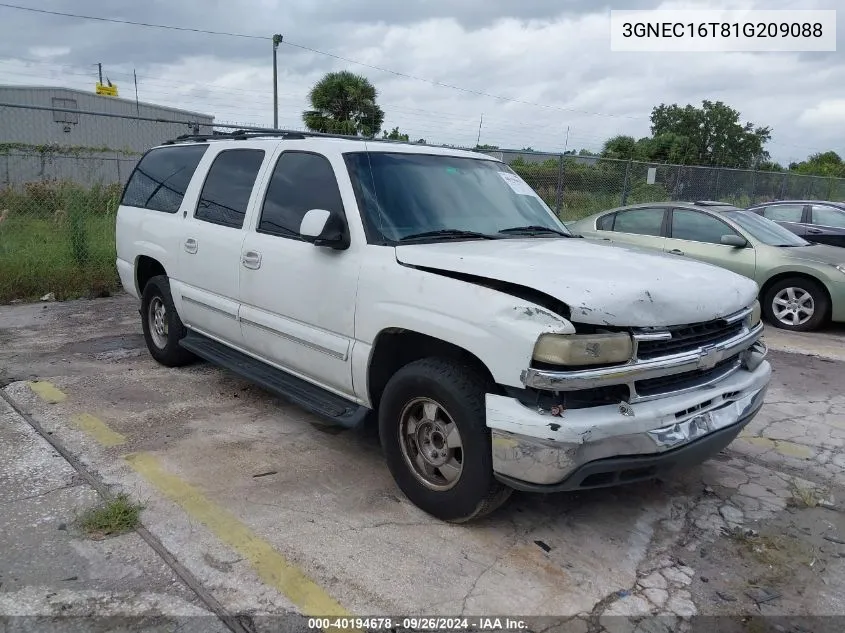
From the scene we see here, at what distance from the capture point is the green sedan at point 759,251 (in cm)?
829

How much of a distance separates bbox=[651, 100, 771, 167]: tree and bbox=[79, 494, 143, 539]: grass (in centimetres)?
4158

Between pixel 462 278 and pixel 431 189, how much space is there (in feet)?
3.56

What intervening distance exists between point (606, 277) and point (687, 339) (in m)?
0.51


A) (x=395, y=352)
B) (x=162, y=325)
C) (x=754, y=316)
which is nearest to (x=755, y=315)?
(x=754, y=316)

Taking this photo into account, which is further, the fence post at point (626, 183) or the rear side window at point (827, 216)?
the fence post at point (626, 183)

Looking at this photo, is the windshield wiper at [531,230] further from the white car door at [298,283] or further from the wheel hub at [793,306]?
the wheel hub at [793,306]

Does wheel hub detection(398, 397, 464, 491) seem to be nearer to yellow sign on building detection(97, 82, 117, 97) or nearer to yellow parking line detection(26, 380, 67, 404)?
yellow parking line detection(26, 380, 67, 404)

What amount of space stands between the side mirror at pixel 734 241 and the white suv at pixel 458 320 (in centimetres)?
474

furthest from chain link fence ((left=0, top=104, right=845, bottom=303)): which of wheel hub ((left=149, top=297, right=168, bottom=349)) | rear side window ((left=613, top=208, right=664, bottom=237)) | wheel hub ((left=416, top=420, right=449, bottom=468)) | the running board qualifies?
wheel hub ((left=416, top=420, right=449, bottom=468))

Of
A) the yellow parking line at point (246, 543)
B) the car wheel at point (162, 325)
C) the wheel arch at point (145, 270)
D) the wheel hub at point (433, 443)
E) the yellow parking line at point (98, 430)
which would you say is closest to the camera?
the yellow parking line at point (246, 543)

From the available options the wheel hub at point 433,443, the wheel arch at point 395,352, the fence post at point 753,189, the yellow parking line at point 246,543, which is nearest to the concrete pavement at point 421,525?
the yellow parking line at point 246,543

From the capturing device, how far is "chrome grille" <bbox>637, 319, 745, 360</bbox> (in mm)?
3031

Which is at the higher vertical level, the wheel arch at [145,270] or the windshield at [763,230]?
the windshield at [763,230]

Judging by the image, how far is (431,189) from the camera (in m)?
4.12
